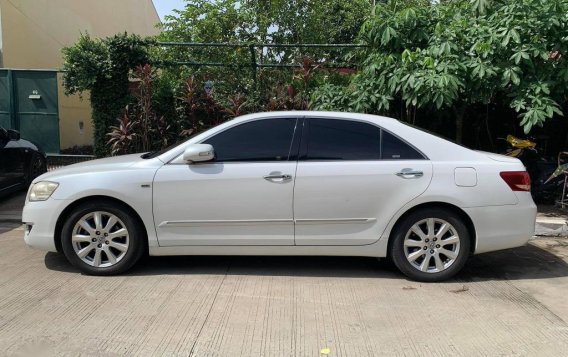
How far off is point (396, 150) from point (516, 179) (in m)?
1.18

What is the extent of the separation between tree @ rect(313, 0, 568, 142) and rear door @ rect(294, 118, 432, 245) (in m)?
2.01

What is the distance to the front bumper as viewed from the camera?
510 centimetres

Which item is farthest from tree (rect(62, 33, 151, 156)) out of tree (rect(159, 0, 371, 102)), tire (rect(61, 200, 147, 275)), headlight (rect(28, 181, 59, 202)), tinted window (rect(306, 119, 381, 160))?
tinted window (rect(306, 119, 381, 160))

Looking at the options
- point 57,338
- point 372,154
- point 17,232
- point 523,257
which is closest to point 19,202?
point 17,232

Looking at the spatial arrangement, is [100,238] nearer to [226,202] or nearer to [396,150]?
[226,202]

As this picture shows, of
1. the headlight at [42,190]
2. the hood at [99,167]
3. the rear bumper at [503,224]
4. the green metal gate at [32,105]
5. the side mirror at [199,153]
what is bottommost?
the rear bumper at [503,224]

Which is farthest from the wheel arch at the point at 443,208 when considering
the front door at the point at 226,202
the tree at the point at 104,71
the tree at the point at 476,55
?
the tree at the point at 104,71

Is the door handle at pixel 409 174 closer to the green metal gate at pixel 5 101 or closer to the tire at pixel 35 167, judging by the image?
the tire at pixel 35 167

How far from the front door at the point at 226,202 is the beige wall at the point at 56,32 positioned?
941cm

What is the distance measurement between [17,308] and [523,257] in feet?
17.3

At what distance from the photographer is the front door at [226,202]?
506cm

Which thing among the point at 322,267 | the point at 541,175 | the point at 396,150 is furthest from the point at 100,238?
the point at 541,175

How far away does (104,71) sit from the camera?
9422 millimetres

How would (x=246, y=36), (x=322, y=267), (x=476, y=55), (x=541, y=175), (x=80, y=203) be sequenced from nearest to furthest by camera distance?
(x=80, y=203) → (x=322, y=267) → (x=476, y=55) → (x=541, y=175) → (x=246, y=36)
